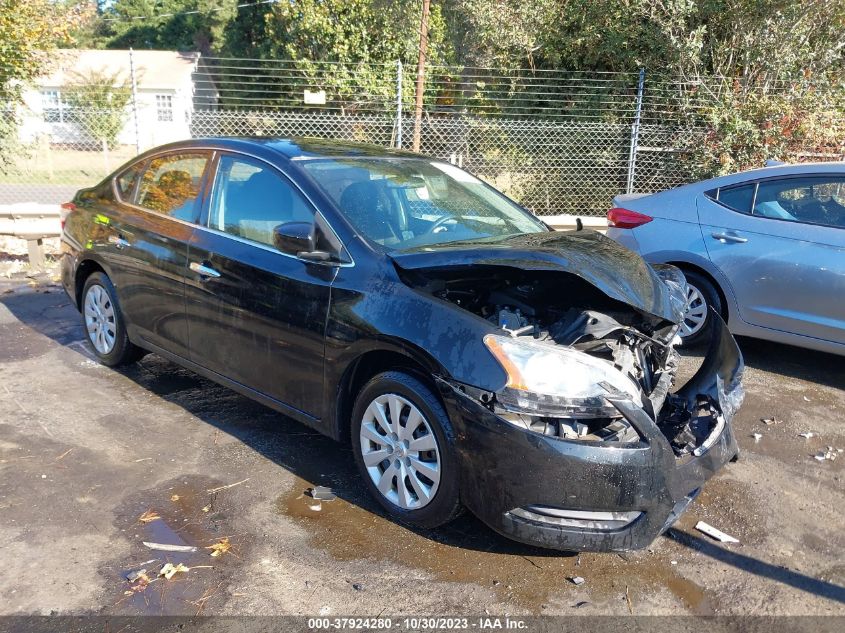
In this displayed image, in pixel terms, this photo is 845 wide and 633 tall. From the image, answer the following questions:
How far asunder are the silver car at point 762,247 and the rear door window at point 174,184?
3.54 m

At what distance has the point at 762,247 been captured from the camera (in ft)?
17.6

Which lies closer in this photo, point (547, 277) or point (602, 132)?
point (547, 277)

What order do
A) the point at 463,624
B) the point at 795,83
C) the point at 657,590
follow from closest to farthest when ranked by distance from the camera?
the point at 463,624 < the point at 657,590 < the point at 795,83

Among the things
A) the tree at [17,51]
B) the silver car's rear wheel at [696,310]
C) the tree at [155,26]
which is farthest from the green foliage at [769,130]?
the tree at [155,26]

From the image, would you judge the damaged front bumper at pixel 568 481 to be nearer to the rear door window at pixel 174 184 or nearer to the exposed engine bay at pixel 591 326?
the exposed engine bay at pixel 591 326

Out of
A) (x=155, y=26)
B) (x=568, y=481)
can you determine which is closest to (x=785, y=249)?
(x=568, y=481)

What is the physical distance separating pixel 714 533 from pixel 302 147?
10.1 ft

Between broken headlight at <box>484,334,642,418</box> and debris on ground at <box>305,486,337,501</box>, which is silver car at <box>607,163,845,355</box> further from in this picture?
debris on ground at <box>305,486,337,501</box>

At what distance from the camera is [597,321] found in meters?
3.24

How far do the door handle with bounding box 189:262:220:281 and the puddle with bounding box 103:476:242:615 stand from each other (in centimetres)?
114

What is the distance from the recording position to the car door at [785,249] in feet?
16.7

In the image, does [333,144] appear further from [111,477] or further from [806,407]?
[806,407]

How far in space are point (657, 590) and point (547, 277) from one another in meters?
1.46

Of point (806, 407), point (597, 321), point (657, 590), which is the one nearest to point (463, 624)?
point (657, 590)
